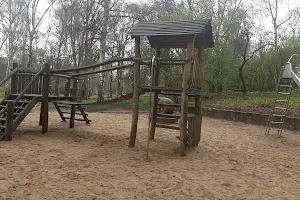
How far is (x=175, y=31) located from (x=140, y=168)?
3.21m

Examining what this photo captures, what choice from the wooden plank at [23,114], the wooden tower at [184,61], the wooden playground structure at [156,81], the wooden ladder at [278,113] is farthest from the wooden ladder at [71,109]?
the wooden ladder at [278,113]

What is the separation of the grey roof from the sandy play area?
2760 mm

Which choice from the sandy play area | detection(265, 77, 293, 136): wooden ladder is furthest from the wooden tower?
detection(265, 77, 293, 136): wooden ladder

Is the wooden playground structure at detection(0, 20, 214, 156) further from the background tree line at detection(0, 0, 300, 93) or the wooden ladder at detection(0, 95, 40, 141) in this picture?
the background tree line at detection(0, 0, 300, 93)

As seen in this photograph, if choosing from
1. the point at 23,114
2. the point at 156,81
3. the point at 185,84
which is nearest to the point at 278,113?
the point at 156,81

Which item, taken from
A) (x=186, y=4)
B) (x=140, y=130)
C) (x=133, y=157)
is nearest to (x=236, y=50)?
(x=186, y=4)

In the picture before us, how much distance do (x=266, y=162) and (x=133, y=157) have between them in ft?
9.72

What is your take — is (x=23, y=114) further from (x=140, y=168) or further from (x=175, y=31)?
(x=175, y=31)

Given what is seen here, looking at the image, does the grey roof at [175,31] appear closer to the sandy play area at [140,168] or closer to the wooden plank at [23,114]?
the sandy play area at [140,168]

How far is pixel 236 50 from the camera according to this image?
72.9ft

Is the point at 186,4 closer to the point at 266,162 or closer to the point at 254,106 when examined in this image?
the point at 254,106

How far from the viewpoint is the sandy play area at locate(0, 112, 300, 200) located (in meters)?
4.52

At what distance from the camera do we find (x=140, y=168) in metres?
5.78

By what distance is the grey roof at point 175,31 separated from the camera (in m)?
6.85
